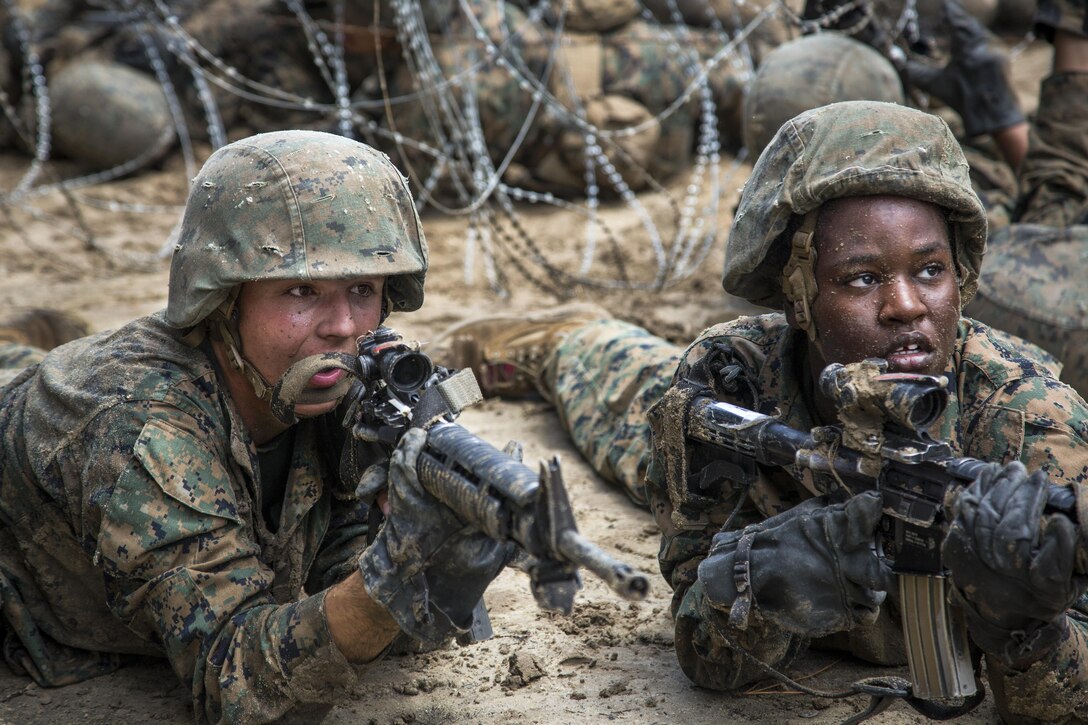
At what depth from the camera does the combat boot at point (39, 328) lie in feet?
17.6

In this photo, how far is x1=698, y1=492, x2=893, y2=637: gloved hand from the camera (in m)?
2.50

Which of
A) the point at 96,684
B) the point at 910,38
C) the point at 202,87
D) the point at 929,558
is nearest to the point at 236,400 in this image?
the point at 96,684

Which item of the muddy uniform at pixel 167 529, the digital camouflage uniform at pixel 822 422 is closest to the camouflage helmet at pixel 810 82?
the digital camouflage uniform at pixel 822 422

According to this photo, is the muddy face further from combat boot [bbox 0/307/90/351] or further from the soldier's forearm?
combat boot [bbox 0/307/90/351]

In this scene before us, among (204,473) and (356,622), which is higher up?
(204,473)

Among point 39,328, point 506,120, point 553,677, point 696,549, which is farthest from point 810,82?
point 39,328

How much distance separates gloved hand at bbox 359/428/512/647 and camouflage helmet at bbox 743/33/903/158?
4.00 metres

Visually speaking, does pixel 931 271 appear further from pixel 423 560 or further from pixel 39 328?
pixel 39 328

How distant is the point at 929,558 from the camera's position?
2.41 m

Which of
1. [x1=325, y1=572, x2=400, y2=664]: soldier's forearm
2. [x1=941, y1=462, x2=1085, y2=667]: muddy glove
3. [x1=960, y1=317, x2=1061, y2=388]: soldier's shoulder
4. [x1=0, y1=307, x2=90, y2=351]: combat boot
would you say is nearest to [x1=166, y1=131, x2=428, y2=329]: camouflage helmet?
[x1=325, y1=572, x2=400, y2=664]: soldier's forearm

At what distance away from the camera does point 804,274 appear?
295 centimetres

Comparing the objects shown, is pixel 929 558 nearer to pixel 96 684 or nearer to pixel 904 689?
pixel 904 689

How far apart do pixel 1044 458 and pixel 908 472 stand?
610mm

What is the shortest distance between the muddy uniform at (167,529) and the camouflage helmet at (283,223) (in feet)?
0.80
